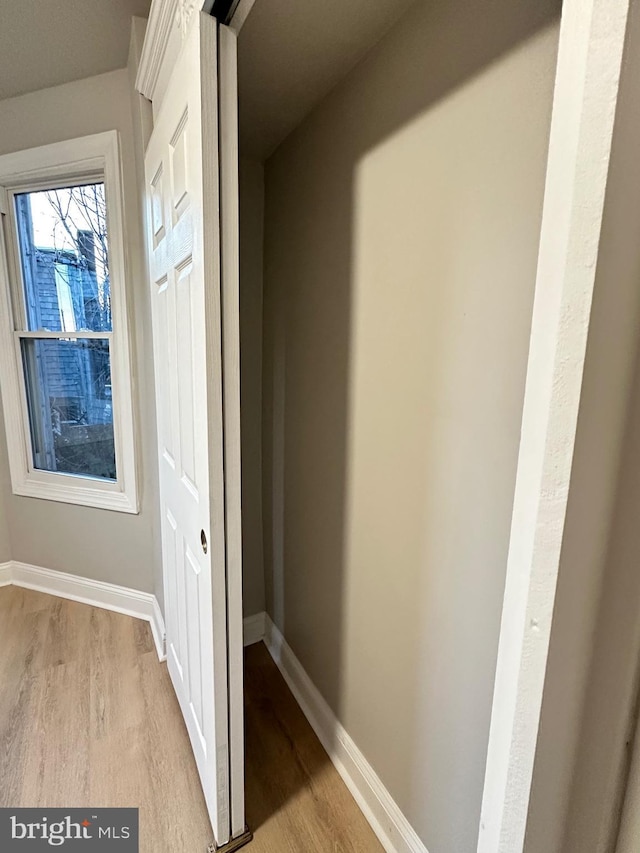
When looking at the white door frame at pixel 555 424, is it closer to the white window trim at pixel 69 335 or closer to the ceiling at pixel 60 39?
the ceiling at pixel 60 39

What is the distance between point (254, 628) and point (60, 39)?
2551mm

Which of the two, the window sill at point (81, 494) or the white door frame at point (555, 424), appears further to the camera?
the window sill at point (81, 494)

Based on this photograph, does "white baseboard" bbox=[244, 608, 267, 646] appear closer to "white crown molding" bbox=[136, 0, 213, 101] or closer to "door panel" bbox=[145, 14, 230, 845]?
"door panel" bbox=[145, 14, 230, 845]

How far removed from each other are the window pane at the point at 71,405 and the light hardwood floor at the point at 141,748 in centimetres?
85

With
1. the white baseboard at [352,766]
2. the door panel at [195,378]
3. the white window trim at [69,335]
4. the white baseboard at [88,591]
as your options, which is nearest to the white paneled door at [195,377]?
the door panel at [195,378]

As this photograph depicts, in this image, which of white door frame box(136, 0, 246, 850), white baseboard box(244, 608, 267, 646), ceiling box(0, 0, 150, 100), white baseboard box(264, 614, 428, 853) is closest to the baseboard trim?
white baseboard box(244, 608, 267, 646)

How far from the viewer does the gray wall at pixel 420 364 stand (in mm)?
848

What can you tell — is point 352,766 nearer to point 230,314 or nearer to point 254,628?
point 254,628

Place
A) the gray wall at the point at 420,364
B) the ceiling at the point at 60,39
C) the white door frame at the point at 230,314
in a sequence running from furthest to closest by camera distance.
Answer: the ceiling at the point at 60,39 → the white door frame at the point at 230,314 → the gray wall at the point at 420,364

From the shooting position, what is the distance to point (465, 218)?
921 mm

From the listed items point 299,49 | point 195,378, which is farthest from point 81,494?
point 299,49

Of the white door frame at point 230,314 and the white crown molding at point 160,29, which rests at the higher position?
the white crown molding at point 160,29

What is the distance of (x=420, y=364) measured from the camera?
1.08m
